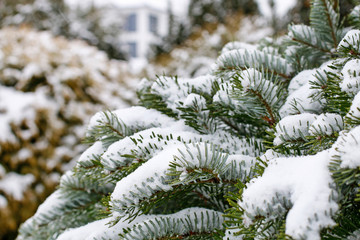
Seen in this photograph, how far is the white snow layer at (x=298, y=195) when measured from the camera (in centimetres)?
39

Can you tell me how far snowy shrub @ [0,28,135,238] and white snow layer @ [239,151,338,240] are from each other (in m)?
2.10

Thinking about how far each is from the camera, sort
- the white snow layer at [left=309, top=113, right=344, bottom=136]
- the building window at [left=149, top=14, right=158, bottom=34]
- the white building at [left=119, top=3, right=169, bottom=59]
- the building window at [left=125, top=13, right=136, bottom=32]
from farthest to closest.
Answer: the building window at [left=149, top=14, right=158, bottom=34] < the building window at [left=125, top=13, right=136, bottom=32] < the white building at [left=119, top=3, right=169, bottom=59] < the white snow layer at [left=309, top=113, right=344, bottom=136]

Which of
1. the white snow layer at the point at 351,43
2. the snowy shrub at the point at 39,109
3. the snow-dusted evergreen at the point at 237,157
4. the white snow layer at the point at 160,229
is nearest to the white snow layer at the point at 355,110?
the snow-dusted evergreen at the point at 237,157

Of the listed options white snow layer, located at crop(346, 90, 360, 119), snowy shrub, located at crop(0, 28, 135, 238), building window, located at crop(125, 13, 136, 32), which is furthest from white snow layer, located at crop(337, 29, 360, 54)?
building window, located at crop(125, 13, 136, 32)

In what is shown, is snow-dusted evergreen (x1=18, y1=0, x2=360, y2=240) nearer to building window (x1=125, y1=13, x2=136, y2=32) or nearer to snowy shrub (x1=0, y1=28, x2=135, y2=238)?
snowy shrub (x1=0, y1=28, x2=135, y2=238)

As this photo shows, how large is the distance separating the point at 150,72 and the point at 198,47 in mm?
1423

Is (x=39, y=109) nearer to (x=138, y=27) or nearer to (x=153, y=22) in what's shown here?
(x=138, y=27)

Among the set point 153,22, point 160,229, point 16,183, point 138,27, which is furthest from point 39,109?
point 153,22

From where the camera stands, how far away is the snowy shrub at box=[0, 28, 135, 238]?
7.46ft

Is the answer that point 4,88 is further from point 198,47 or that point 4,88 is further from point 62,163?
point 198,47

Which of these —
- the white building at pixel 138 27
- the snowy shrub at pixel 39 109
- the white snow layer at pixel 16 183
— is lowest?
the white snow layer at pixel 16 183

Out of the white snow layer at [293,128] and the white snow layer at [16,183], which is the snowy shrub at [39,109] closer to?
the white snow layer at [16,183]

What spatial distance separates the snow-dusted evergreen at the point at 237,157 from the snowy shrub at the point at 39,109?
4.73 feet

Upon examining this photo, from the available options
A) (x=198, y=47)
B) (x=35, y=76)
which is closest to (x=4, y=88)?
(x=35, y=76)
